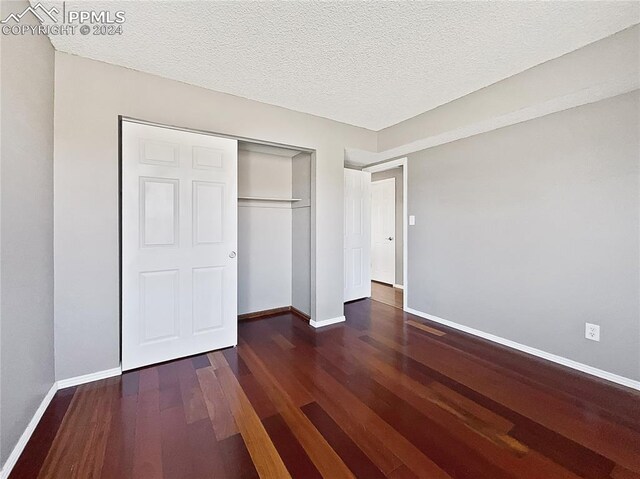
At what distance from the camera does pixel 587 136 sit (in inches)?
83.5

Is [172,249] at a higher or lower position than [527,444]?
higher

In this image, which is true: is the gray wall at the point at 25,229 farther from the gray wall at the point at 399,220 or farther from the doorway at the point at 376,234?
the gray wall at the point at 399,220

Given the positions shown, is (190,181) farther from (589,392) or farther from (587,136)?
(589,392)

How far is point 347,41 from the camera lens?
1.80m

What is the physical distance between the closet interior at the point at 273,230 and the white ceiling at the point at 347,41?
1.08 m

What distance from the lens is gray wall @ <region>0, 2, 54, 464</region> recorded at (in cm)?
128

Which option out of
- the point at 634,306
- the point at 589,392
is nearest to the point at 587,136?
the point at 634,306

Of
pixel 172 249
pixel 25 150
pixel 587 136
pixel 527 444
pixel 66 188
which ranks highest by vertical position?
pixel 587 136

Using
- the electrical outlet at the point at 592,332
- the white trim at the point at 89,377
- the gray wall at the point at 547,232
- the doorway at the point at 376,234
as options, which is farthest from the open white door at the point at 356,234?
the white trim at the point at 89,377

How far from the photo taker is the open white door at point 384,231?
203 inches

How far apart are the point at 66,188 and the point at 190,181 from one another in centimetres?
83

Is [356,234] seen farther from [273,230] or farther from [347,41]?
[347,41]

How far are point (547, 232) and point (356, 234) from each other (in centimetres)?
234

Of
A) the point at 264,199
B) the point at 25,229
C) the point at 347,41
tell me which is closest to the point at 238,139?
the point at 264,199
